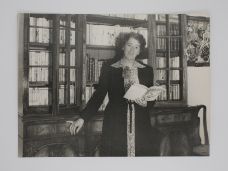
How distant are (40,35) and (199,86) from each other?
129cm

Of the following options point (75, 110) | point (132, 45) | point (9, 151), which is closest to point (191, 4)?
point (132, 45)

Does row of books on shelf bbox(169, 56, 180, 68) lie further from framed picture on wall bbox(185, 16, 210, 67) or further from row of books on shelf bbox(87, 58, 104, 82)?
row of books on shelf bbox(87, 58, 104, 82)

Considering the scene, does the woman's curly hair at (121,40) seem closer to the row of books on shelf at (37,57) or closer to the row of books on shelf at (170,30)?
the row of books on shelf at (170,30)

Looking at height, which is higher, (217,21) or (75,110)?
(217,21)

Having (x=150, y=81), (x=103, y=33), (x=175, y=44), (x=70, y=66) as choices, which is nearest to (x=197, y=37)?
(x=175, y=44)

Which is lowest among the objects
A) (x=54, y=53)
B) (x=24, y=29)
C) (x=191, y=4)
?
(x=54, y=53)

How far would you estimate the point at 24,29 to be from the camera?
2.40 m

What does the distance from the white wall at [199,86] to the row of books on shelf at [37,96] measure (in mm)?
1126

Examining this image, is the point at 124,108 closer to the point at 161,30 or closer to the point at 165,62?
the point at 165,62

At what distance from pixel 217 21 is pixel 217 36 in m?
0.12

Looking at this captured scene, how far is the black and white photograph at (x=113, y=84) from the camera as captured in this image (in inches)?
94.4

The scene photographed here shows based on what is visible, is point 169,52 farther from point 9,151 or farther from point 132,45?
point 9,151

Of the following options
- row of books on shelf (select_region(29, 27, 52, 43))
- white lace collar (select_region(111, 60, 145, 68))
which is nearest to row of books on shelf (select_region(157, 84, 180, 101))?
white lace collar (select_region(111, 60, 145, 68))

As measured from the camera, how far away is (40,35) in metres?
2.39
